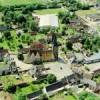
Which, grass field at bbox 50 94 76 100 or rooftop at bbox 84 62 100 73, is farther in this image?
rooftop at bbox 84 62 100 73

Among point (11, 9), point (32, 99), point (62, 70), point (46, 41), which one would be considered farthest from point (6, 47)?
point (11, 9)

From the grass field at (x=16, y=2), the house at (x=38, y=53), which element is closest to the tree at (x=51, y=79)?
the house at (x=38, y=53)

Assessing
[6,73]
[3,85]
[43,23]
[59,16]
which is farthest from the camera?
[59,16]

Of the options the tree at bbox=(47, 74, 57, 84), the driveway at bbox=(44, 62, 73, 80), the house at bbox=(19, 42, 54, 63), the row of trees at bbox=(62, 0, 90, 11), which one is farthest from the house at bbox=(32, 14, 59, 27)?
the tree at bbox=(47, 74, 57, 84)

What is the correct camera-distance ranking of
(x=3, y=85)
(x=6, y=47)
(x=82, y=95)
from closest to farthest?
(x=82, y=95) → (x=3, y=85) → (x=6, y=47)

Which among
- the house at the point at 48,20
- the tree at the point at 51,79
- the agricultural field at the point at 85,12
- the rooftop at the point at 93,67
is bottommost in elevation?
the rooftop at the point at 93,67

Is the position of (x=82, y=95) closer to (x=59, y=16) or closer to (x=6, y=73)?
(x=6, y=73)

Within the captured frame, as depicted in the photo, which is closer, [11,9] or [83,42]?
[83,42]

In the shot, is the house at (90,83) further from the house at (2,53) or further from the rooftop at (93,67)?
the house at (2,53)

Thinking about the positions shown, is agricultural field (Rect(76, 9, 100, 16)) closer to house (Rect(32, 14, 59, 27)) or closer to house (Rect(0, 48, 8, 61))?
house (Rect(32, 14, 59, 27))

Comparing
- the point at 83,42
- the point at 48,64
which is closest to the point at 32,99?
the point at 48,64

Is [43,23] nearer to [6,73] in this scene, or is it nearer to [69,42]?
[69,42]
